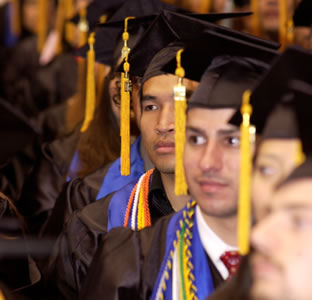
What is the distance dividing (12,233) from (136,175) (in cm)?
49

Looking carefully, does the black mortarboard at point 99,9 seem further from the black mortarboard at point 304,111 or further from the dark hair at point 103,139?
the black mortarboard at point 304,111

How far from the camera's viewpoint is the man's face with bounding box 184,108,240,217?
159 centimetres

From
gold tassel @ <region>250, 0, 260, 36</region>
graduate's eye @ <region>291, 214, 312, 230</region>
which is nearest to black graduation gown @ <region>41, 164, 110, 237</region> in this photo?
graduate's eye @ <region>291, 214, 312, 230</region>

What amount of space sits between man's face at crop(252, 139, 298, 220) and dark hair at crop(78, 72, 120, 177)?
5.61 feet

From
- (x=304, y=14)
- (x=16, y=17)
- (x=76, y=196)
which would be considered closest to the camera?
(x=76, y=196)

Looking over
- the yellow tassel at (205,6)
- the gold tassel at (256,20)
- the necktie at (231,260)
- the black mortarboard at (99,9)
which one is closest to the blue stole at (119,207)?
the necktie at (231,260)

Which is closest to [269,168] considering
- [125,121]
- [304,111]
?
[304,111]

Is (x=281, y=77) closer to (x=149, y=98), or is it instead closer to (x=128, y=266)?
(x=128, y=266)

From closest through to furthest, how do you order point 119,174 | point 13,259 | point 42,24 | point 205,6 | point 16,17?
point 13,259 < point 119,174 < point 205,6 < point 42,24 < point 16,17

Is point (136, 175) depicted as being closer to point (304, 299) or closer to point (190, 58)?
point (190, 58)

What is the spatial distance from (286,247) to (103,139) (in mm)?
1897

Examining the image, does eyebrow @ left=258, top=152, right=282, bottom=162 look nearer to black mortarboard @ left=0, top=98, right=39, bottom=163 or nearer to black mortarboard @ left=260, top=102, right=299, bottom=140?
black mortarboard @ left=260, top=102, right=299, bottom=140

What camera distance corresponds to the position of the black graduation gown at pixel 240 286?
4.56 ft

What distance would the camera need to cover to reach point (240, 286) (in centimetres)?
140
